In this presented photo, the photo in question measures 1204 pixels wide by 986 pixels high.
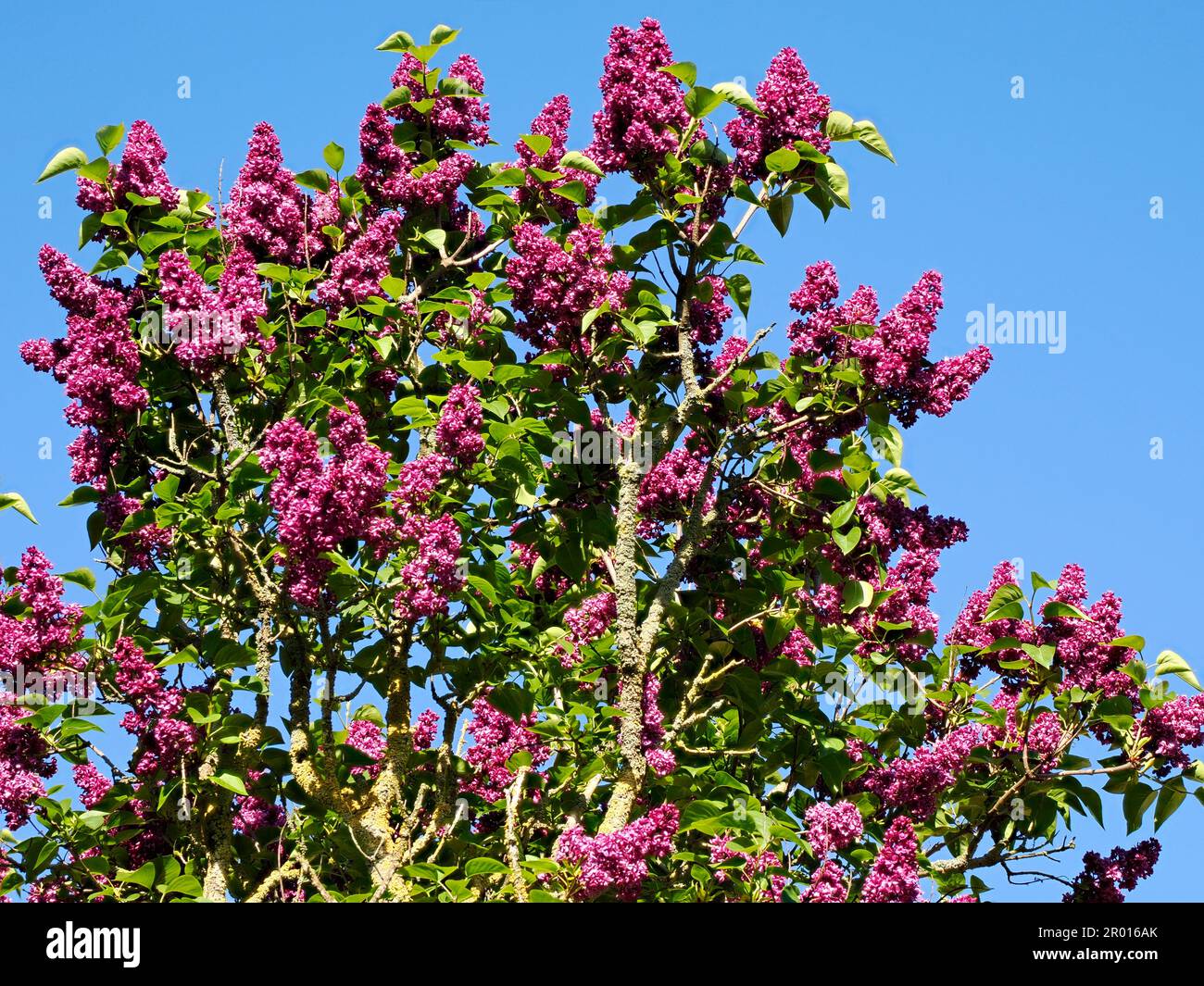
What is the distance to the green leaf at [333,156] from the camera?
12695mm

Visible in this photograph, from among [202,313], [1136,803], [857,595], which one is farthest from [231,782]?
[1136,803]

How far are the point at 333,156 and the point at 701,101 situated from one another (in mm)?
3316

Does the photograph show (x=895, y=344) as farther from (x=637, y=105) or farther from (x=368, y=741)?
(x=368, y=741)

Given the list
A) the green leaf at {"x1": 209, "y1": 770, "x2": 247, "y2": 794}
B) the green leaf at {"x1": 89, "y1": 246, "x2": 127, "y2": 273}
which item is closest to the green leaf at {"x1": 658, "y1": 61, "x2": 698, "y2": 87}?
the green leaf at {"x1": 89, "y1": 246, "x2": 127, "y2": 273}

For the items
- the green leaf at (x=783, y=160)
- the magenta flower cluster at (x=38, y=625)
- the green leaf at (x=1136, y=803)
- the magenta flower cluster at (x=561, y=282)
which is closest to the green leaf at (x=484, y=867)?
the magenta flower cluster at (x=38, y=625)

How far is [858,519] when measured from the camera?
37.9ft

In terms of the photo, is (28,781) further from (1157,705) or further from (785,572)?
(1157,705)

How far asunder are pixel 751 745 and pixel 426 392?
3462mm

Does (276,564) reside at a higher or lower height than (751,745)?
higher

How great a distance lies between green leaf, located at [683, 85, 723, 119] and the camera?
35.2ft

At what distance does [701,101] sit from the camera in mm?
10789

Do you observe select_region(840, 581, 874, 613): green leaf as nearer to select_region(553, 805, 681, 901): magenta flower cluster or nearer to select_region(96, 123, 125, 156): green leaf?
select_region(553, 805, 681, 901): magenta flower cluster

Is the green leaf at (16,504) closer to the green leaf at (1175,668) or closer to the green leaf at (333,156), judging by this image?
the green leaf at (333,156)
